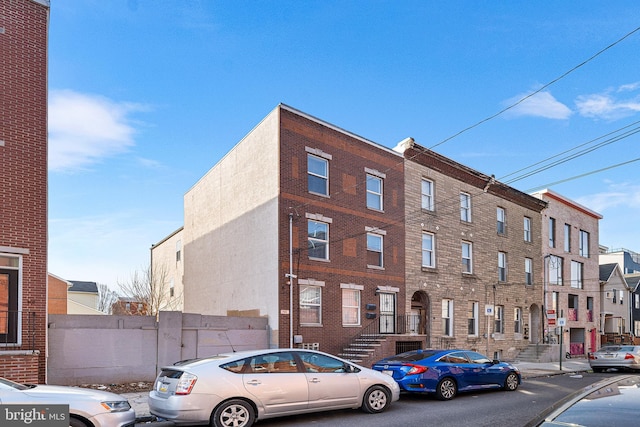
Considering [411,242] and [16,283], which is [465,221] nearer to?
[411,242]

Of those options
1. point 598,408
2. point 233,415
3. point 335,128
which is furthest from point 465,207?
point 598,408

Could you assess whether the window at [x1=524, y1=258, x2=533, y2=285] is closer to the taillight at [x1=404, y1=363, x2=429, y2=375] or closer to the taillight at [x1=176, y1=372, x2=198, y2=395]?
the taillight at [x1=404, y1=363, x2=429, y2=375]

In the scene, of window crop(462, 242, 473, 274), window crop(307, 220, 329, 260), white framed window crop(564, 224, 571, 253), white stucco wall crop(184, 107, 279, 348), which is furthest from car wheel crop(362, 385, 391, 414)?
white framed window crop(564, 224, 571, 253)

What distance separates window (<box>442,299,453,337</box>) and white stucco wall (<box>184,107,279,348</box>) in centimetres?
969

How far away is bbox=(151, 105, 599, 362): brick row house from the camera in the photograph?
64.7 feet

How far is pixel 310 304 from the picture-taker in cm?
1984

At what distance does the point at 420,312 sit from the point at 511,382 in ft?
32.4

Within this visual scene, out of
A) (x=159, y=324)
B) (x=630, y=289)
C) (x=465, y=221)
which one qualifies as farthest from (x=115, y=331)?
(x=630, y=289)

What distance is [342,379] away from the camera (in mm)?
10633

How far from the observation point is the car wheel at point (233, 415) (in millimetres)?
8930

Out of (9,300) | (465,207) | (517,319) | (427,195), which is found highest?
(427,195)

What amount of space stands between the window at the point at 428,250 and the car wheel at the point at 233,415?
16.6m

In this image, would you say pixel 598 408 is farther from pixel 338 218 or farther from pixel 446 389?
pixel 338 218

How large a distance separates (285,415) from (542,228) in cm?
2662
